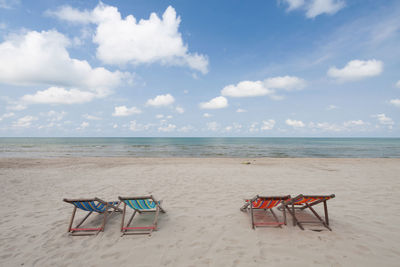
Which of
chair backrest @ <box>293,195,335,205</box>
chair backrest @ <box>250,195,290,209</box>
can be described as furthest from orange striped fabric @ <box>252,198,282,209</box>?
chair backrest @ <box>293,195,335,205</box>

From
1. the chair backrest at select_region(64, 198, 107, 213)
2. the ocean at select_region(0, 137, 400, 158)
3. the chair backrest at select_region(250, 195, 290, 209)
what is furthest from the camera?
the ocean at select_region(0, 137, 400, 158)

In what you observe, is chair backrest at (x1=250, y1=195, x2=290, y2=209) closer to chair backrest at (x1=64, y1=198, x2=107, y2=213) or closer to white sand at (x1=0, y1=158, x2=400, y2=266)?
white sand at (x1=0, y1=158, x2=400, y2=266)

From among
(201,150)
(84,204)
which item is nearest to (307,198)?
(84,204)

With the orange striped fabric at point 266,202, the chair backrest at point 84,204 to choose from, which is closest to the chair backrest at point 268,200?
the orange striped fabric at point 266,202

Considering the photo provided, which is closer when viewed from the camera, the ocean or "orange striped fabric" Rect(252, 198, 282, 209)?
"orange striped fabric" Rect(252, 198, 282, 209)

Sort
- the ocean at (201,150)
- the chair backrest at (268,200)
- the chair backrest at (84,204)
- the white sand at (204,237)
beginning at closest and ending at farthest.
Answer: the white sand at (204,237)
the chair backrest at (84,204)
the chair backrest at (268,200)
the ocean at (201,150)

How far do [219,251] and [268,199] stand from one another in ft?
4.91

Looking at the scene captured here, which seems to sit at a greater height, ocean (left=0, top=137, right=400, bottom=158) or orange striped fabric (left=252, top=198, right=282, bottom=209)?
orange striped fabric (left=252, top=198, right=282, bottom=209)

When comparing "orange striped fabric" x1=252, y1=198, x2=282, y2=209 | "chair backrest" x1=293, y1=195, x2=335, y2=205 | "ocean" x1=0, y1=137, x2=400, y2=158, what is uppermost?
"chair backrest" x1=293, y1=195, x2=335, y2=205

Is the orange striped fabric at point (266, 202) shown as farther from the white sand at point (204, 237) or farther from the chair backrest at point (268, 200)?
the white sand at point (204, 237)

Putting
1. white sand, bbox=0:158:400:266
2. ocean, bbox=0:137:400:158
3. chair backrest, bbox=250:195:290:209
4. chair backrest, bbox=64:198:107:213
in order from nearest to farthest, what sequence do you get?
white sand, bbox=0:158:400:266 → chair backrest, bbox=64:198:107:213 → chair backrest, bbox=250:195:290:209 → ocean, bbox=0:137:400:158

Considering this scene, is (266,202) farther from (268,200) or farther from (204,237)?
(204,237)

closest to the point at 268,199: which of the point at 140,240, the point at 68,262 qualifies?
the point at 140,240

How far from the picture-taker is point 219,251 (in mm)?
3479
